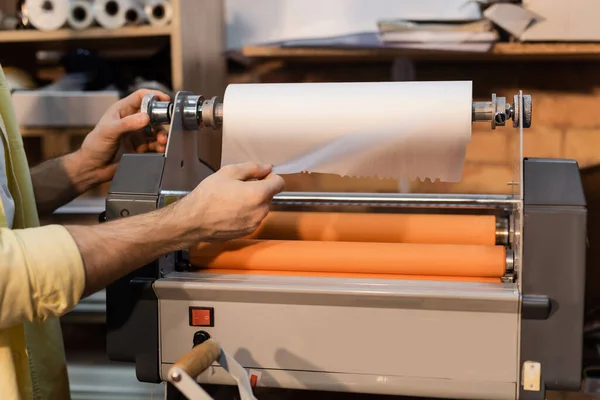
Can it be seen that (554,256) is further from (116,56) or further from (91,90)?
(116,56)

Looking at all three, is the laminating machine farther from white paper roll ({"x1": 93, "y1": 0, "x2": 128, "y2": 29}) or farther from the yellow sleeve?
white paper roll ({"x1": 93, "y1": 0, "x2": 128, "y2": 29})

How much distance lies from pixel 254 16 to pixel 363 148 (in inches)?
39.9

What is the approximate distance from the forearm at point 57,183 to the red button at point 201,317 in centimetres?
51

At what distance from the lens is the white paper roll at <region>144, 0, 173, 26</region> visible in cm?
145

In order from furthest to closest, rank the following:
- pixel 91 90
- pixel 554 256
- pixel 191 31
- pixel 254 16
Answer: pixel 254 16
pixel 91 90
pixel 191 31
pixel 554 256

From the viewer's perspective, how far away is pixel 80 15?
1472mm

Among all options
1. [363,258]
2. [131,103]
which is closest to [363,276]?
[363,258]

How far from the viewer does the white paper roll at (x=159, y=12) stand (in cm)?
145

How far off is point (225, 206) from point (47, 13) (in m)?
0.94

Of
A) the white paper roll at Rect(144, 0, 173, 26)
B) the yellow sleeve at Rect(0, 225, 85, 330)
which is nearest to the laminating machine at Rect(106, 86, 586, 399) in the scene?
the yellow sleeve at Rect(0, 225, 85, 330)

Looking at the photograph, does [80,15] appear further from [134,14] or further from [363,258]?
[363,258]

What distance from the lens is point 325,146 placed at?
2.77 ft

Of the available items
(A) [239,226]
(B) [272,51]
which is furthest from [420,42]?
(A) [239,226]

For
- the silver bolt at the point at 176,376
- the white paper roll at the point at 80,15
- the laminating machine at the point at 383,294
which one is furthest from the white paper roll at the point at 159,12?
the silver bolt at the point at 176,376
